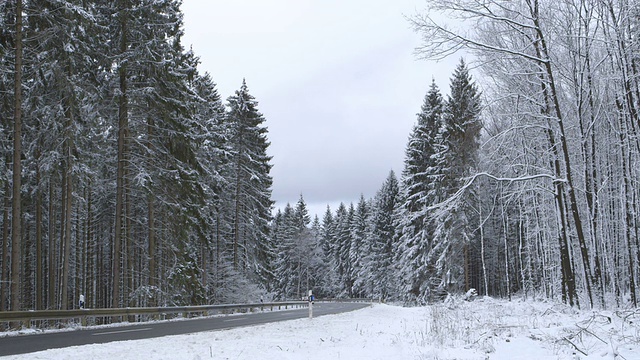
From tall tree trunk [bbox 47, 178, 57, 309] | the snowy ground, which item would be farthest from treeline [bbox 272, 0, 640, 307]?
tall tree trunk [bbox 47, 178, 57, 309]

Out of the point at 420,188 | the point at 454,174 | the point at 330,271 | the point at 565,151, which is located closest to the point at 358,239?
the point at 330,271

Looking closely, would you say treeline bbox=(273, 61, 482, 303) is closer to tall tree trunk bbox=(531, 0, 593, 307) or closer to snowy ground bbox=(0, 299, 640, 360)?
tall tree trunk bbox=(531, 0, 593, 307)

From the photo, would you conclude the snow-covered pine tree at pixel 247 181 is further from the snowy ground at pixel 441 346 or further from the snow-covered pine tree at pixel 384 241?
the snowy ground at pixel 441 346

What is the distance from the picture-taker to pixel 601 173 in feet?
60.1

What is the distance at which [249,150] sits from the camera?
36.3 metres

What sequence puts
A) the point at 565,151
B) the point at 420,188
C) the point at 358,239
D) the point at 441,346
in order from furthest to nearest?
the point at 358,239 < the point at 420,188 < the point at 565,151 < the point at 441,346

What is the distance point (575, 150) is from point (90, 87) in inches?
765

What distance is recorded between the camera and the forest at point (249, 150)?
12547mm

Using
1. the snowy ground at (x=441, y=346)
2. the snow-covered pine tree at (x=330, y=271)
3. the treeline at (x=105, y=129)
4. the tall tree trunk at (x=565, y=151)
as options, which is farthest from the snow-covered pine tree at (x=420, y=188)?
the snow-covered pine tree at (x=330, y=271)

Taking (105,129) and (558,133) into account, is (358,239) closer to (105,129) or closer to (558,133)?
(105,129)

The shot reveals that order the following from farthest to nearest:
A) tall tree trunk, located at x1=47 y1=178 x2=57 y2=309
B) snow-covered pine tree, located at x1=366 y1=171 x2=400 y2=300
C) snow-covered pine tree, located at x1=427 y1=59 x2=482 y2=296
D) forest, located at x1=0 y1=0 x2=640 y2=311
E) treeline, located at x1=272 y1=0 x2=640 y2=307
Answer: snow-covered pine tree, located at x1=366 y1=171 x2=400 y2=300, snow-covered pine tree, located at x1=427 y1=59 x2=482 y2=296, tall tree trunk, located at x1=47 y1=178 x2=57 y2=309, forest, located at x1=0 y1=0 x2=640 y2=311, treeline, located at x1=272 y1=0 x2=640 y2=307

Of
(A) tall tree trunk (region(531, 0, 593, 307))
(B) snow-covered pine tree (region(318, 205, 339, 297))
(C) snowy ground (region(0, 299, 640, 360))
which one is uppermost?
→ (A) tall tree trunk (region(531, 0, 593, 307))

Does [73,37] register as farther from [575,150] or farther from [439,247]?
[439,247]

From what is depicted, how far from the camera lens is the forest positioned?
12.5 m
